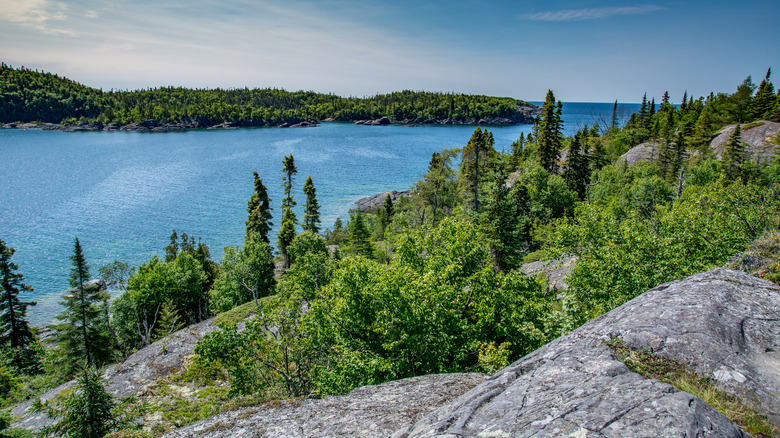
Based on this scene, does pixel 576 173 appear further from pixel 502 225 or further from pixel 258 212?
pixel 258 212

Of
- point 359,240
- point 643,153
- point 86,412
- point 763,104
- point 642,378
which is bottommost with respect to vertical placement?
point 359,240

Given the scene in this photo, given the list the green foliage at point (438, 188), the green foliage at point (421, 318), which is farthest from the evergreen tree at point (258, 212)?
the green foliage at point (421, 318)

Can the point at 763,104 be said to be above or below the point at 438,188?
above

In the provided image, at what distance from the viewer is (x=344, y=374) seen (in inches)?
478

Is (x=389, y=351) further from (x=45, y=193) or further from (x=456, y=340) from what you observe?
(x=45, y=193)

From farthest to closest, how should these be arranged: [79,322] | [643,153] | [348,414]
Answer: [643,153] < [79,322] < [348,414]

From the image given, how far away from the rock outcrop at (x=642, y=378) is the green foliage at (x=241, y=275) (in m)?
36.9

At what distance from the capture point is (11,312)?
38.9 meters

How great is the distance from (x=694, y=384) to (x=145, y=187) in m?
104

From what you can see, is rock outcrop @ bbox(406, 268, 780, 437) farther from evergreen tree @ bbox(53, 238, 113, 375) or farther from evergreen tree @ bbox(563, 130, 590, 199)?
evergreen tree @ bbox(563, 130, 590, 199)

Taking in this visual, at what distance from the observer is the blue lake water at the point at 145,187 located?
59.4 m

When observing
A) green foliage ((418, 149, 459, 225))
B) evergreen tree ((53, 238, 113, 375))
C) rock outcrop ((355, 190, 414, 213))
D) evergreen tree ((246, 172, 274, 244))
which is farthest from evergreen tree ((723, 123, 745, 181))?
evergreen tree ((53, 238, 113, 375))

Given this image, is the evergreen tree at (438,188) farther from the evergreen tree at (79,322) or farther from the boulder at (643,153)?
the boulder at (643,153)

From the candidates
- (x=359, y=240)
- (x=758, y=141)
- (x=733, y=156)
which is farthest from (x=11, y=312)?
(x=758, y=141)
